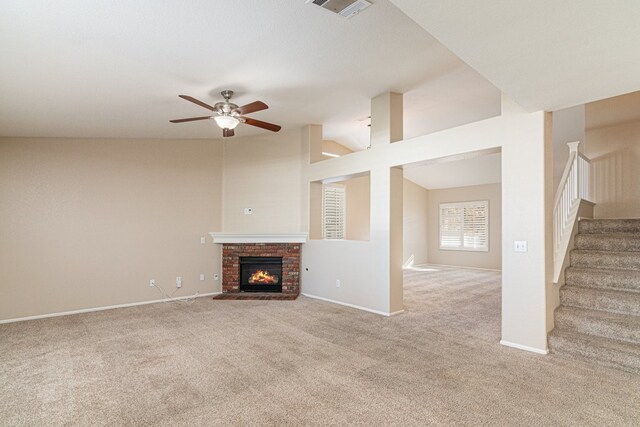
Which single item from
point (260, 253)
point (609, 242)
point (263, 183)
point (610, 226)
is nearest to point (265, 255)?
point (260, 253)

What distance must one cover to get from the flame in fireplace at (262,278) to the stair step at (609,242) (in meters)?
5.05

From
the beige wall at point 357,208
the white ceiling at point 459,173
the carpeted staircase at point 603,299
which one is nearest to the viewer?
the carpeted staircase at point 603,299

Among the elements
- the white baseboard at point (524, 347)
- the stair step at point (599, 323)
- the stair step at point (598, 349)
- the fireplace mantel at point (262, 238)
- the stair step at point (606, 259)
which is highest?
the fireplace mantel at point (262, 238)

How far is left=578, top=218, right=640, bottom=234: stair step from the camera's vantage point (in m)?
4.66

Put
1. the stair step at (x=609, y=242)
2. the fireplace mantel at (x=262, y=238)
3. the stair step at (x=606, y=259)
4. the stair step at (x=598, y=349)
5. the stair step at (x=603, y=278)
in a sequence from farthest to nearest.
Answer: the fireplace mantel at (x=262, y=238) < the stair step at (x=609, y=242) < the stair step at (x=606, y=259) < the stair step at (x=603, y=278) < the stair step at (x=598, y=349)

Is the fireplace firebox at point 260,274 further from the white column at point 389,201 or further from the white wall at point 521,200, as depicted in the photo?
the white wall at point 521,200

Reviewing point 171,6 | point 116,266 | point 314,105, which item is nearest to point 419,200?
point 314,105

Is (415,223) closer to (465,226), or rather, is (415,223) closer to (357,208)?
(465,226)

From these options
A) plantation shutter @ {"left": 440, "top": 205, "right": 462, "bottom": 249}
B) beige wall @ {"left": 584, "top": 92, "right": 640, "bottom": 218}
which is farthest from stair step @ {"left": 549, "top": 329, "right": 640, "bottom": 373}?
plantation shutter @ {"left": 440, "top": 205, "right": 462, "bottom": 249}

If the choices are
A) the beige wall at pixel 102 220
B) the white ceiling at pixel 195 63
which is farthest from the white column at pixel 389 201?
the beige wall at pixel 102 220

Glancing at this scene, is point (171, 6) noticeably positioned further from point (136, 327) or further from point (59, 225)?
point (59, 225)

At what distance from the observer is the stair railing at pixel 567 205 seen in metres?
3.87

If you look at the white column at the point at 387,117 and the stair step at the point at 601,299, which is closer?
the stair step at the point at 601,299

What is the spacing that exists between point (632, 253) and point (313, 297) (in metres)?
4.67
